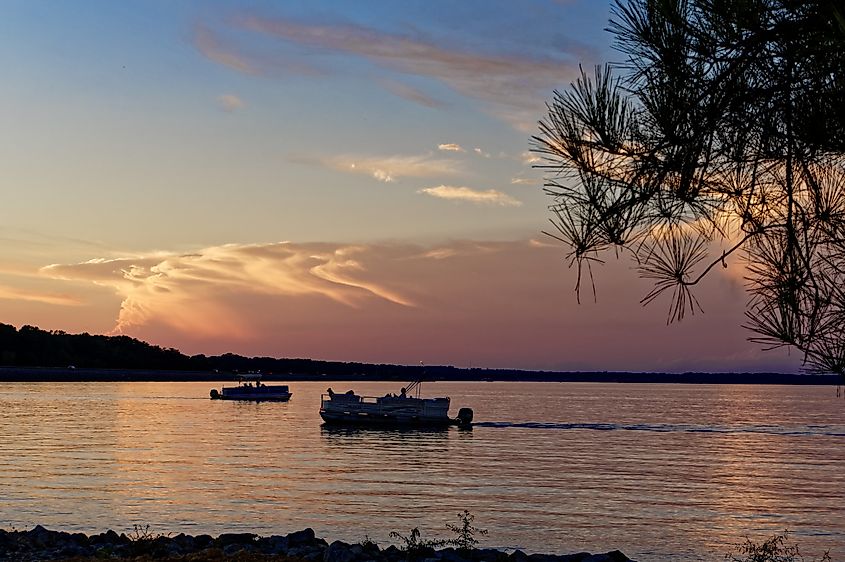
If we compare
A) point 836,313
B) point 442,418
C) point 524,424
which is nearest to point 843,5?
point 836,313

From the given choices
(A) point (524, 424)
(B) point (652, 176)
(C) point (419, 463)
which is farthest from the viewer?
(A) point (524, 424)

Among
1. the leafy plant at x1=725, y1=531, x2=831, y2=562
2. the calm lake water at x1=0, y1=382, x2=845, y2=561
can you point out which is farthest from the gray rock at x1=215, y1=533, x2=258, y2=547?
the leafy plant at x1=725, y1=531, x2=831, y2=562

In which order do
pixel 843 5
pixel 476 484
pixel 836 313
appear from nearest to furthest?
pixel 843 5
pixel 836 313
pixel 476 484

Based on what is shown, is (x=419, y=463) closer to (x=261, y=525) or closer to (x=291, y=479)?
(x=291, y=479)

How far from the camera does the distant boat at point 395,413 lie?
287 feet

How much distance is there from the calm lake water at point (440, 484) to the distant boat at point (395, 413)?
204 centimetres

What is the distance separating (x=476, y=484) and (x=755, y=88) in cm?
3998

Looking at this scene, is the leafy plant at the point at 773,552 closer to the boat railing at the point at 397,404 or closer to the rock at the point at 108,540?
the rock at the point at 108,540

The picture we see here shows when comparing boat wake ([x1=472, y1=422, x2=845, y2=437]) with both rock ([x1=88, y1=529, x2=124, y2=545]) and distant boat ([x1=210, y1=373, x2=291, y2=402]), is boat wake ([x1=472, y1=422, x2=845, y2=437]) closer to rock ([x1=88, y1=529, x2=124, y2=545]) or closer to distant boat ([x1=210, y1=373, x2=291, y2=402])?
distant boat ([x1=210, y1=373, x2=291, y2=402])

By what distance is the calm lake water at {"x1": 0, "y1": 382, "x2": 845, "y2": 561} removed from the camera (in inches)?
1273

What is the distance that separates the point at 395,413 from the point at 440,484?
42.5 metres

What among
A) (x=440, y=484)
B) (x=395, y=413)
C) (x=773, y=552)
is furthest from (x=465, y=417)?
(x=773, y=552)

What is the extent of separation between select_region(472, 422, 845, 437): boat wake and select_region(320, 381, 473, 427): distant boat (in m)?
10.1

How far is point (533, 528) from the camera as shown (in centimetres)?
3259
